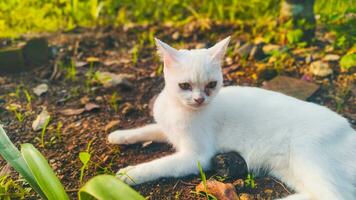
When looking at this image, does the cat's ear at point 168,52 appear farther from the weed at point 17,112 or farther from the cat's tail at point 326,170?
the weed at point 17,112

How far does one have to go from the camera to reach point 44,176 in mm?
1940

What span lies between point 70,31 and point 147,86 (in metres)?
1.46

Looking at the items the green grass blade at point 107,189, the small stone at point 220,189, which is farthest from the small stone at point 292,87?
the green grass blade at point 107,189

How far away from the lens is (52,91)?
3.56 meters

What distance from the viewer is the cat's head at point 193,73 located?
239cm

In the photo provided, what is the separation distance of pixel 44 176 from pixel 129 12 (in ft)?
11.4

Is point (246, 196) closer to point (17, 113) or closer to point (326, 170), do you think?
point (326, 170)

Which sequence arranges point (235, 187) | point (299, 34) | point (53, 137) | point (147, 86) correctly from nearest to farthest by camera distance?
1. point (235, 187)
2. point (53, 137)
3. point (147, 86)
4. point (299, 34)

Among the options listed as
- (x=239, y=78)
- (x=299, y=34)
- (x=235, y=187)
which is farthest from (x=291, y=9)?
(x=235, y=187)

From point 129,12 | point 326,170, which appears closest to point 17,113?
point 326,170

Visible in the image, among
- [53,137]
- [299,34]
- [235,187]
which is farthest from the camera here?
[299,34]

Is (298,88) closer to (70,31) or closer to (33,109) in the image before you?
(33,109)

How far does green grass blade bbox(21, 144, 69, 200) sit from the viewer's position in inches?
75.4

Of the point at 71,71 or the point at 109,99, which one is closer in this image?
the point at 109,99
